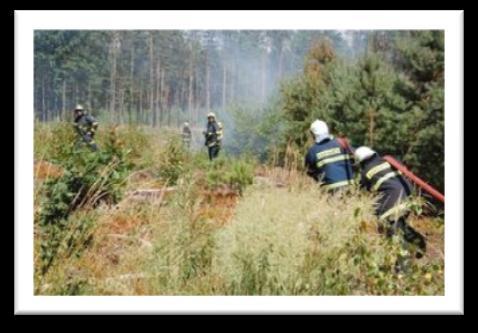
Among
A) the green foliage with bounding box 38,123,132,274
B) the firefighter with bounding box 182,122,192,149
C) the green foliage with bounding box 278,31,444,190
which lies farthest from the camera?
the firefighter with bounding box 182,122,192,149

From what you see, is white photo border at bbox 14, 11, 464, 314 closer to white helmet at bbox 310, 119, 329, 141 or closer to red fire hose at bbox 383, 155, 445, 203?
red fire hose at bbox 383, 155, 445, 203

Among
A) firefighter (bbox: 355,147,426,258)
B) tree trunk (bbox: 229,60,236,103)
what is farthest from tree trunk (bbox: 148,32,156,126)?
firefighter (bbox: 355,147,426,258)

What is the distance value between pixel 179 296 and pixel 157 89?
5.32 ft

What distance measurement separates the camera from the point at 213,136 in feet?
26.9

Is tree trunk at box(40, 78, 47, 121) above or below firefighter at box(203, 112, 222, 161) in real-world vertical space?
above

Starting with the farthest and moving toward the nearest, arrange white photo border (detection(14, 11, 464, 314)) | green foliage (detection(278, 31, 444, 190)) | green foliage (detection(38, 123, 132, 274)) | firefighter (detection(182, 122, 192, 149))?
firefighter (detection(182, 122, 192, 149)) → green foliage (detection(278, 31, 444, 190)) → green foliage (detection(38, 123, 132, 274)) → white photo border (detection(14, 11, 464, 314))

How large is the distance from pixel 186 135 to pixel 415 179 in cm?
175

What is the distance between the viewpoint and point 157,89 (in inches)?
322

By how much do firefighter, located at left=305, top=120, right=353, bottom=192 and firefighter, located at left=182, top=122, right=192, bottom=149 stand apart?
927mm

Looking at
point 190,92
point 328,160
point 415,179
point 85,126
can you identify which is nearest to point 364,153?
point 328,160

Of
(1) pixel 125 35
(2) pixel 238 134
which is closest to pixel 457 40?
(2) pixel 238 134

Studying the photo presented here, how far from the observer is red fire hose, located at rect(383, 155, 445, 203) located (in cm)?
781

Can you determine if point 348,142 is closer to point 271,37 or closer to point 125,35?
point 271,37

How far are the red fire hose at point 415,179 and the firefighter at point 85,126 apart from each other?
7.19 feet
